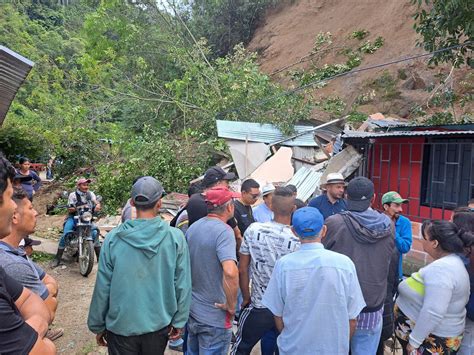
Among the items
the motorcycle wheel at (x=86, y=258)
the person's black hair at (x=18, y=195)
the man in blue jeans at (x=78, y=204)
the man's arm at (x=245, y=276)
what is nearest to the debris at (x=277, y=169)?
the man in blue jeans at (x=78, y=204)

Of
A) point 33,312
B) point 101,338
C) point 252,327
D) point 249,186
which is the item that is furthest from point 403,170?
point 33,312

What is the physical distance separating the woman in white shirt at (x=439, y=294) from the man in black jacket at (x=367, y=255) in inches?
7.6

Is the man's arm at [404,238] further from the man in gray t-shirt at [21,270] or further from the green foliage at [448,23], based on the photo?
the green foliage at [448,23]

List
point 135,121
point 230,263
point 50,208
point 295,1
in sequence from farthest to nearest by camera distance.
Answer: point 295,1 < point 135,121 < point 50,208 < point 230,263

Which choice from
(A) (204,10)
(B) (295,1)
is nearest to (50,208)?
(A) (204,10)

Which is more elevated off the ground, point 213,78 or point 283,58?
point 283,58

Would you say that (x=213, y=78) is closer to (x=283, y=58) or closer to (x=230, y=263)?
(x=283, y=58)

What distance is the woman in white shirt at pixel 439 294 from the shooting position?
8.34 ft

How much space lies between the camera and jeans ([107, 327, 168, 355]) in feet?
8.09

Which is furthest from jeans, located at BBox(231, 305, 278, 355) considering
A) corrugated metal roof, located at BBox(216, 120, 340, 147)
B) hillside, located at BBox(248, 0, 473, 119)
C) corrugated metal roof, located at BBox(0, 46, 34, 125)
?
hillside, located at BBox(248, 0, 473, 119)

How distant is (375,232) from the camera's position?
2863 mm

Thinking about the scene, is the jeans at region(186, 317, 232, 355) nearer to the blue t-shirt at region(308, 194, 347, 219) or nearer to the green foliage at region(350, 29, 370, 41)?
the blue t-shirt at region(308, 194, 347, 219)

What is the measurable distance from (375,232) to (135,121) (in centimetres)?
1285

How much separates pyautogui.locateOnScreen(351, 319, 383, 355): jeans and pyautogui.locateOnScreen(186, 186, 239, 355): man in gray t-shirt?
0.92 metres
